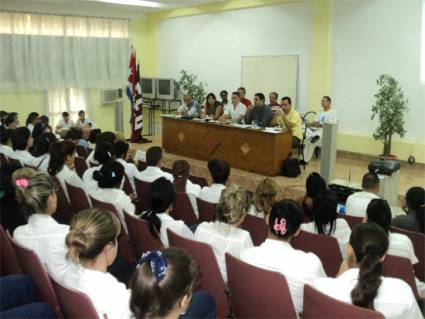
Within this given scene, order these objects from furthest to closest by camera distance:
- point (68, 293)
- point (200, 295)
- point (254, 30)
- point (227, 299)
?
1. point (254, 30)
2. point (227, 299)
3. point (200, 295)
4. point (68, 293)

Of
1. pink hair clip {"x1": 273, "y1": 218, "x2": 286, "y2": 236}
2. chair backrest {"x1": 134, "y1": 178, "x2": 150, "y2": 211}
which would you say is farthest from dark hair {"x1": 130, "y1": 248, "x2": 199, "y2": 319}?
chair backrest {"x1": 134, "y1": 178, "x2": 150, "y2": 211}

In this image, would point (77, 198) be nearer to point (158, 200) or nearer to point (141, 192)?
point (141, 192)

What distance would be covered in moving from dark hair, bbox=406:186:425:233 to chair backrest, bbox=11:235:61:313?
2684 mm

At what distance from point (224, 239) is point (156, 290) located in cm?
135

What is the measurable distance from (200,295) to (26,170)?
156 centimetres

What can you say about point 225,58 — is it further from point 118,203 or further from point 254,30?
point 118,203

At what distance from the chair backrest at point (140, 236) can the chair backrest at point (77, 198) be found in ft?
2.62

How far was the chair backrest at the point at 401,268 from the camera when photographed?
101 inches

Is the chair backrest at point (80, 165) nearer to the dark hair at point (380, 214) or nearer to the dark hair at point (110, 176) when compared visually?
the dark hair at point (110, 176)

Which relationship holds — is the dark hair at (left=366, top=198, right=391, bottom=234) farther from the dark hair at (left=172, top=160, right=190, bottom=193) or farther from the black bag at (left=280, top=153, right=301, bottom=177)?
the black bag at (left=280, top=153, right=301, bottom=177)

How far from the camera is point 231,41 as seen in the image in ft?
36.2

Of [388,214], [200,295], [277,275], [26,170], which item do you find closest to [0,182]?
[26,170]

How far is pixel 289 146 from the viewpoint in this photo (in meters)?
7.47

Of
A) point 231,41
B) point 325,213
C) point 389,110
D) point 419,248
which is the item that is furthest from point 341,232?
point 231,41
